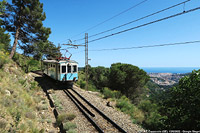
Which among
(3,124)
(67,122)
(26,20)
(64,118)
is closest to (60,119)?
(64,118)

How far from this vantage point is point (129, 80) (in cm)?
2302

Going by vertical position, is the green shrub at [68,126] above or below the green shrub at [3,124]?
below

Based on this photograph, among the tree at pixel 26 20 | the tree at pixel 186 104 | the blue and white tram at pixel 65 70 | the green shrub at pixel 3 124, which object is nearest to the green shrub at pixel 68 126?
the green shrub at pixel 3 124

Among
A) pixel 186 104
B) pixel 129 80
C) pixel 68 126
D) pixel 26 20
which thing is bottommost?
pixel 68 126

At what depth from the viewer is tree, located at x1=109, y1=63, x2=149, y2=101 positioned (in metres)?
22.4

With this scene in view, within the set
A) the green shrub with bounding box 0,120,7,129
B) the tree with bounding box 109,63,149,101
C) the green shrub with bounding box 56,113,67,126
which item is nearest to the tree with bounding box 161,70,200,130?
the green shrub with bounding box 56,113,67,126

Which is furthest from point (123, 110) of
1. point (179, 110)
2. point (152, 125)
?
point (179, 110)

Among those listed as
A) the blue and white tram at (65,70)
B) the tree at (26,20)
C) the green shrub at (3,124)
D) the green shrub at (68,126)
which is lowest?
the green shrub at (68,126)

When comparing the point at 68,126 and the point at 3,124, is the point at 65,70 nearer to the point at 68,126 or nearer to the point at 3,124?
the point at 68,126

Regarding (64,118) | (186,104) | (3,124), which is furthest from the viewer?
(64,118)

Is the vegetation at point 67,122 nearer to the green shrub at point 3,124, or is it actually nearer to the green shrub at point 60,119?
the green shrub at point 60,119

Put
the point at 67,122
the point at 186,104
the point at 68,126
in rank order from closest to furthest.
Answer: the point at 186,104 < the point at 68,126 < the point at 67,122

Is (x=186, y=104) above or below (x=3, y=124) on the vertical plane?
above

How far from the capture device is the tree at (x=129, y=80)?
2238 centimetres
